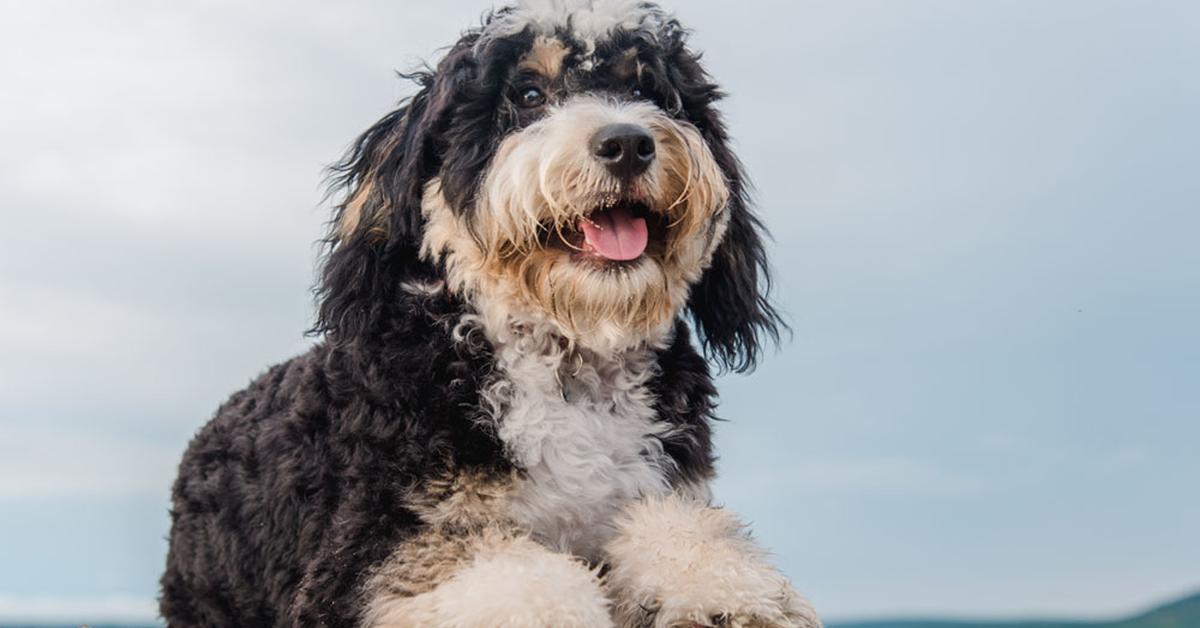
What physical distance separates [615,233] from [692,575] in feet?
3.28

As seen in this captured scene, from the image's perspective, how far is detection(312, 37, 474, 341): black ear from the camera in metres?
4.50

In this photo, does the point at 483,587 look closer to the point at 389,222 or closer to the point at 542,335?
the point at 542,335

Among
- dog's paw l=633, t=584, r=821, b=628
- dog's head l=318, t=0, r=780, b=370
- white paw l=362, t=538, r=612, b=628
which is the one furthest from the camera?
dog's head l=318, t=0, r=780, b=370

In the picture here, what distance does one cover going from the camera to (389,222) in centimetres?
455

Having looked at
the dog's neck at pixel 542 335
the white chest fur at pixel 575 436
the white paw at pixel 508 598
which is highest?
the dog's neck at pixel 542 335

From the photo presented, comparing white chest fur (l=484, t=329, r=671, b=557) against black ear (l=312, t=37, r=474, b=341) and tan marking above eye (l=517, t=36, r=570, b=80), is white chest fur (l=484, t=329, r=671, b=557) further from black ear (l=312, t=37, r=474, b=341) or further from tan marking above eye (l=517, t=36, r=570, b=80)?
tan marking above eye (l=517, t=36, r=570, b=80)

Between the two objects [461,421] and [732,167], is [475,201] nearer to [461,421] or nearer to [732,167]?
[461,421]

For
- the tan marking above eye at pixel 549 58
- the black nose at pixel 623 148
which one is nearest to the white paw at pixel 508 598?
the black nose at pixel 623 148

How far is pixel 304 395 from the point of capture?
4625mm

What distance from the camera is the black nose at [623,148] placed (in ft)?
13.1

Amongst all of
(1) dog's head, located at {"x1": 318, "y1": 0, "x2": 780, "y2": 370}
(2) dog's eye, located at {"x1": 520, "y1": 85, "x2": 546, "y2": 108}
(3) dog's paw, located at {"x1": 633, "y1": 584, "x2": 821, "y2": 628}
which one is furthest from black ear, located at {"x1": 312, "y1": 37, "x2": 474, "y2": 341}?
(3) dog's paw, located at {"x1": 633, "y1": 584, "x2": 821, "y2": 628}

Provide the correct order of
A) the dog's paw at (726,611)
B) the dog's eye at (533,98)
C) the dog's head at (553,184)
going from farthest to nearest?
the dog's eye at (533,98)
the dog's head at (553,184)
the dog's paw at (726,611)

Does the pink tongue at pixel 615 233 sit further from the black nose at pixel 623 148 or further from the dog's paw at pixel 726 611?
the dog's paw at pixel 726 611

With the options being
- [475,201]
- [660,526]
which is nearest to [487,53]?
[475,201]
